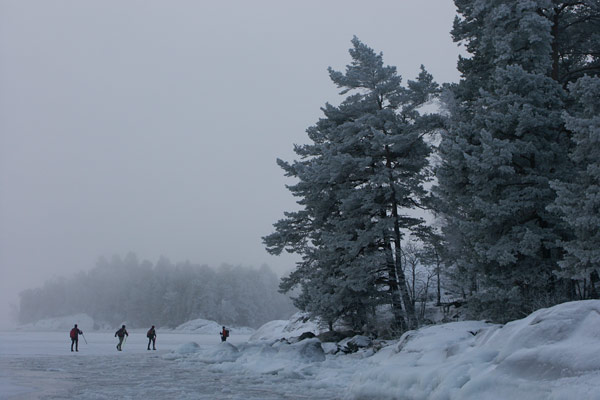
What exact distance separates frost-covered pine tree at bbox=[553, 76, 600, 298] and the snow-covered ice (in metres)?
3.13

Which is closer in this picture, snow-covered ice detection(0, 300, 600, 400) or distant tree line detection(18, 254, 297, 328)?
snow-covered ice detection(0, 300, 600, 400)

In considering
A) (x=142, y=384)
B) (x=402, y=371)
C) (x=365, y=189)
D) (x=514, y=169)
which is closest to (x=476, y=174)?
(x=514, y=169)

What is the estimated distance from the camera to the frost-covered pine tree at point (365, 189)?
21859mm

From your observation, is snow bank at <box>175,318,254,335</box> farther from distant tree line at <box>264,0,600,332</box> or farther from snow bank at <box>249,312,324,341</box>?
distant tree line at <box>264,0,600,332</box>

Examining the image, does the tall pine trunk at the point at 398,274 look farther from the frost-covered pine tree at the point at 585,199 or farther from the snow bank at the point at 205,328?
the snow bank at the point at 205,328

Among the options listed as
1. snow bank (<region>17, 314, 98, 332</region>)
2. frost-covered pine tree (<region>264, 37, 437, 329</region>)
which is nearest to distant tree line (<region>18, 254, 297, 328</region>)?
snow bank (<region>17, 314, 98, 332</region>)

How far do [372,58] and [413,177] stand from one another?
6130 millimetres

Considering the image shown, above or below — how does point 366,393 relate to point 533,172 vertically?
below

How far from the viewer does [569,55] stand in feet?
68.9

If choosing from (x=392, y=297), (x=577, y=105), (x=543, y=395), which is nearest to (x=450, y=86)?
(x=577, y=105)

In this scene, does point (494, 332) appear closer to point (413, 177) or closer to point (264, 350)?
point (264, 350)

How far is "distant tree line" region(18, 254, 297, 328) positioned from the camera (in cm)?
12900

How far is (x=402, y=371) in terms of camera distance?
956 centimetres

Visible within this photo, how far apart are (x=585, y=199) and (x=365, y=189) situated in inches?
417
